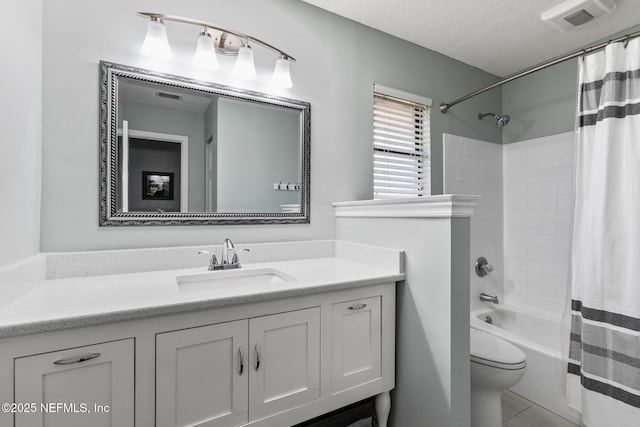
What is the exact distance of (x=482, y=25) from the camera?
2.00m

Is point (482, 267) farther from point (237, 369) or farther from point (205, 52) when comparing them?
point (205, 52)

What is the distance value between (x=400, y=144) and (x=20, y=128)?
2047 millimetres

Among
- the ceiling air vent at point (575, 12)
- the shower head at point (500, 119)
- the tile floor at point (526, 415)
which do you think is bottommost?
the tile floor at point (526, 415)

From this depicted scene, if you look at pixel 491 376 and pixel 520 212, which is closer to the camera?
pixel 491 376

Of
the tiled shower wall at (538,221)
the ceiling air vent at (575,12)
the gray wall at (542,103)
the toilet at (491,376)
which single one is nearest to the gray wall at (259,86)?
the gray wall at (542,103)

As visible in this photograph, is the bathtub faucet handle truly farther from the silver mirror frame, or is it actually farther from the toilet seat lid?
the silver mirror frame

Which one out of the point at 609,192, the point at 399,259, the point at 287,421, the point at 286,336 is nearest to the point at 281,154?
the point at 399,259

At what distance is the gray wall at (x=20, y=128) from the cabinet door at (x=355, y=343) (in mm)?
1155

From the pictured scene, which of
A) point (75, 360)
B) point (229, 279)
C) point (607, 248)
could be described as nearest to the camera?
point (75, 360)

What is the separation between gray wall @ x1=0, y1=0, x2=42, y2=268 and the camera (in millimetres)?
927

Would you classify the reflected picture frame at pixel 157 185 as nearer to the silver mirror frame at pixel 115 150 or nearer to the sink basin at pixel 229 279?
the silver mirror frame at pixel 115 150

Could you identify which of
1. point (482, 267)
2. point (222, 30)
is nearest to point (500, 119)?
point (482, 267)

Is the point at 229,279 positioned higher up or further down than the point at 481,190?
further down

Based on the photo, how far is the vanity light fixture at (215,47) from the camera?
133 cm
